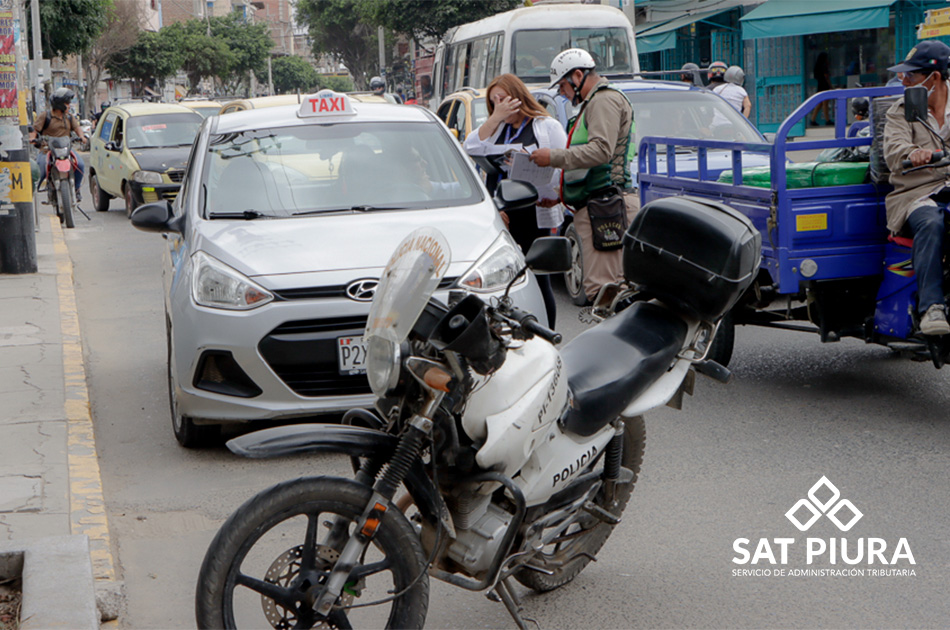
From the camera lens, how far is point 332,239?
574 cm

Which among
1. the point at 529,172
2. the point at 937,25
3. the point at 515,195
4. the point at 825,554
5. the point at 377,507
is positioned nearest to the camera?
the point at 377,507

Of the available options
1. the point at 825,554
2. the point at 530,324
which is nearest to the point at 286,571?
the point at 530,324

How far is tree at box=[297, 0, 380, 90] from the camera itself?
79938mm

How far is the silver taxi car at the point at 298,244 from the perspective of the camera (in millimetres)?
5387

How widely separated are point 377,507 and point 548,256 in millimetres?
903

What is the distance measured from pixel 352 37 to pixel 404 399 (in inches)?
3255

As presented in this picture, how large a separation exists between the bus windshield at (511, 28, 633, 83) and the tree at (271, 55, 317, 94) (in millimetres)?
103159

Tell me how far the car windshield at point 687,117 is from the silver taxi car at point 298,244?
13.1ft

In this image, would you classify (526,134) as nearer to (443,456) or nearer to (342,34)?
(443,456)

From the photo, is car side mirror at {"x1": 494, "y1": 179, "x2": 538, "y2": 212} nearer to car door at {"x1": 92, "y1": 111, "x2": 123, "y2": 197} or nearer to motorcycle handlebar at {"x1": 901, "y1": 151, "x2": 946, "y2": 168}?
motorcycle handlebar at {"x1": 901, "y1": 151, "x2": 946, "y2": 168}

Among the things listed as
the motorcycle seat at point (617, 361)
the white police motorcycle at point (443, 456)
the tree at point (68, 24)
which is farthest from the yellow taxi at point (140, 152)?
the tree at point (68, 24)

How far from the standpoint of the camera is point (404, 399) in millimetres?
3088

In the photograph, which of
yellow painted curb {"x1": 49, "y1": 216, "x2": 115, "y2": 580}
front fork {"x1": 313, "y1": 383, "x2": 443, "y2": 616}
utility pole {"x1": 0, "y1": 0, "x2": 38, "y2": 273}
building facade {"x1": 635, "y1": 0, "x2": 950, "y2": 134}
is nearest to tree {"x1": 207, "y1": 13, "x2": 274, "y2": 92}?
building facade {"x1": 635, "y1": 0, "x2": 950, "y2": 134}

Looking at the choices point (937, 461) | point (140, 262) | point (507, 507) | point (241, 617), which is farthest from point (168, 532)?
point (140, 262)
